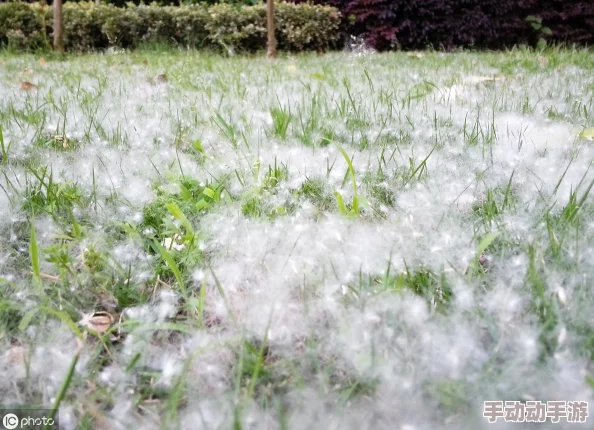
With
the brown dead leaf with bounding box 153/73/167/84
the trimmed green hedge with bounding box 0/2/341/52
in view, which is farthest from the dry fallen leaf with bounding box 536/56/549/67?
the trimmed green hedge with bounding box 0/2/341/52

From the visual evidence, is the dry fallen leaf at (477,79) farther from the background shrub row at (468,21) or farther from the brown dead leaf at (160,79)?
the background shrub row at (468,21)

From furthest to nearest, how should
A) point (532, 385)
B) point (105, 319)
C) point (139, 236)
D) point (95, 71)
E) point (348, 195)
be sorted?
1. point (95, 71)
2. point (348, 195)
3. point (139, 236)
4. point (105, 319)
5. point (532, 385)

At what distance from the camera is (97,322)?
101 centimetres

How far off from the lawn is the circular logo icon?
0.04 metres

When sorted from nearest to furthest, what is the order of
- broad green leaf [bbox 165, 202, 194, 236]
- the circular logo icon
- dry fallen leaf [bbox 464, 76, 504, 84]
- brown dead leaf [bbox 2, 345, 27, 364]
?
the circular logo icon → brown dead leaf [bbox 2, 345, 27, 364] → broad green leaf [bbox 165, 202, 194, 236] → dry fallen leaf [bbox 464, 76, 504, 84]

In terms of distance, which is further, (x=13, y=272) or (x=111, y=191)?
(x=111, y=191)

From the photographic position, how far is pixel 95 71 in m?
4.30

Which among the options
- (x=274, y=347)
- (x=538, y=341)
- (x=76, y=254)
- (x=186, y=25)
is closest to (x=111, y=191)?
(x=76, y=254)

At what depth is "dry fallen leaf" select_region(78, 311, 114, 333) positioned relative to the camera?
0.99 m

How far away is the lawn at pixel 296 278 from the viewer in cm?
80

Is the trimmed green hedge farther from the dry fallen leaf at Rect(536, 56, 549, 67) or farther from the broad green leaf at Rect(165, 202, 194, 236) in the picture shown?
the broad green leaf at Rect(165, 202, 194, 236)

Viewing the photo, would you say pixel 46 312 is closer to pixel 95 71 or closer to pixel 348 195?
pixel 348 195

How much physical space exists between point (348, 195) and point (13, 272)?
98 cm

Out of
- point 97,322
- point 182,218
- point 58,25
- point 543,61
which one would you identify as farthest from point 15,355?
point 58,25
